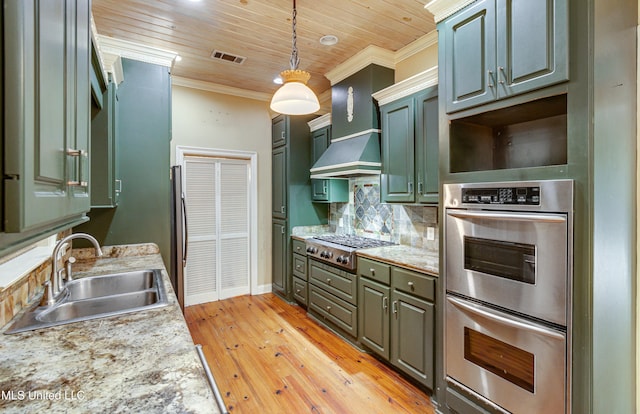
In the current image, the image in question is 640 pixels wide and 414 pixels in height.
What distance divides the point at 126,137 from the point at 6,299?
179 centimetres

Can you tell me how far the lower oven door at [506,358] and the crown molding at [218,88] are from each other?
3751mm

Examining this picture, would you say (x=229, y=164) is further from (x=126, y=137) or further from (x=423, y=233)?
(x=423, y=233)

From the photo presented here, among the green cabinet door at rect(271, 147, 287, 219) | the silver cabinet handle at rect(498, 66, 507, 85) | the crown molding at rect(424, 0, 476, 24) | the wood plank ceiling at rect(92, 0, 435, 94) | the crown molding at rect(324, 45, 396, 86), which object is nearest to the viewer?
the silver cabinet handle at rect(498, 66, 507, 85)

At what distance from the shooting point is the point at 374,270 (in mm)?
2740

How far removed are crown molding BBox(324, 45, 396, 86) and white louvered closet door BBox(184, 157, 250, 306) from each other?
1.98m

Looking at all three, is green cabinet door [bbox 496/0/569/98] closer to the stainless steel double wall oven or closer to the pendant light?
the stainless steel double wall oven

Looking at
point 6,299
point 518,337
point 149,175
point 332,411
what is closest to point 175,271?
point 149,175

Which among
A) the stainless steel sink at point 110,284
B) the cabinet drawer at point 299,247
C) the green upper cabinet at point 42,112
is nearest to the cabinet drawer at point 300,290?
the cabinet drawer at point 299,247

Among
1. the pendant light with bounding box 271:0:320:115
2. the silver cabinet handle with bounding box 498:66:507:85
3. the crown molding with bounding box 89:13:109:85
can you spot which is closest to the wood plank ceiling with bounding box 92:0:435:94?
the pendant light with bounding box 271:0:320:115

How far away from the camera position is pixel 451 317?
200cm

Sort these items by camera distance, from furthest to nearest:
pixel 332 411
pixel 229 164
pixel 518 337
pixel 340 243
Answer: pixel 229 164 < pixel 340 243 < pixel 332 411 < pixel 518 337

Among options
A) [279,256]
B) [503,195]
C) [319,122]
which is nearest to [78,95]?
[503,195]

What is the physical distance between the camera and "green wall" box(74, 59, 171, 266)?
9.02 ft

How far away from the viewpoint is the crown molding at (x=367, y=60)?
3.13 meters
